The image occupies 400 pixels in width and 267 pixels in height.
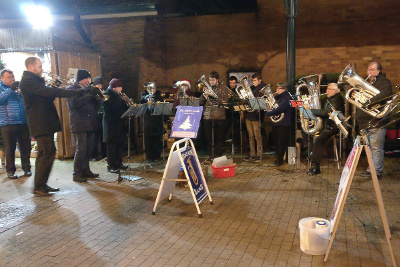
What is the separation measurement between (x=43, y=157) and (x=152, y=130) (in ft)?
10.3

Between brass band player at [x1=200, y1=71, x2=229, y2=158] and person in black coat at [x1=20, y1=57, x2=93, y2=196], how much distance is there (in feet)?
11.5

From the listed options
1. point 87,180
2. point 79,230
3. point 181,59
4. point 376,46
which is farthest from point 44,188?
point 376,46

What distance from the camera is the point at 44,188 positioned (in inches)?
258

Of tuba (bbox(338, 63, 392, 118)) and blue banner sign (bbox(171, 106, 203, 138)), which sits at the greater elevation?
tuba (bbox(338, 63, 392, 118))

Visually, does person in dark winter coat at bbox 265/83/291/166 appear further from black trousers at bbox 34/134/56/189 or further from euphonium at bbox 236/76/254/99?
black trousers at bbox 34/134/56/189

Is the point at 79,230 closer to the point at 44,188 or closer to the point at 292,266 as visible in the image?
the point at 44,188

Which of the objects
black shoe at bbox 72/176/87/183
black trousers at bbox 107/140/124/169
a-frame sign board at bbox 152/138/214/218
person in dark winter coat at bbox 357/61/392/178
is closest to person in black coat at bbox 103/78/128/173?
black trousers at bbox 107/140/124/169

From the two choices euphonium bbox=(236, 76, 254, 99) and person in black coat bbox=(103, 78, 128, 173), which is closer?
person in black coat bbox=(103, 78, 128, 173)

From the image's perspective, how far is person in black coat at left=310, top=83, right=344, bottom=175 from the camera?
7.03 meters

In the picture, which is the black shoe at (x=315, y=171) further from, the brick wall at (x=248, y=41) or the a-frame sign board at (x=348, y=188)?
the brick wall at (x=248, y=41)

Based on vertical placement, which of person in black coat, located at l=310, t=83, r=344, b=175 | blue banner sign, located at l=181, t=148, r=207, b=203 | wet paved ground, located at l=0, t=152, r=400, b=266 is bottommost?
wet paved ground, located at l=0, t=152, r=400, b=266

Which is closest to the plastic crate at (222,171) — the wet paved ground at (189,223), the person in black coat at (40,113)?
the wet paved ground at (189,223)

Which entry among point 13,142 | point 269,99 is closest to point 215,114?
point 269,99

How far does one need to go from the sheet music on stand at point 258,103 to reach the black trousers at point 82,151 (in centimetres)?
365
